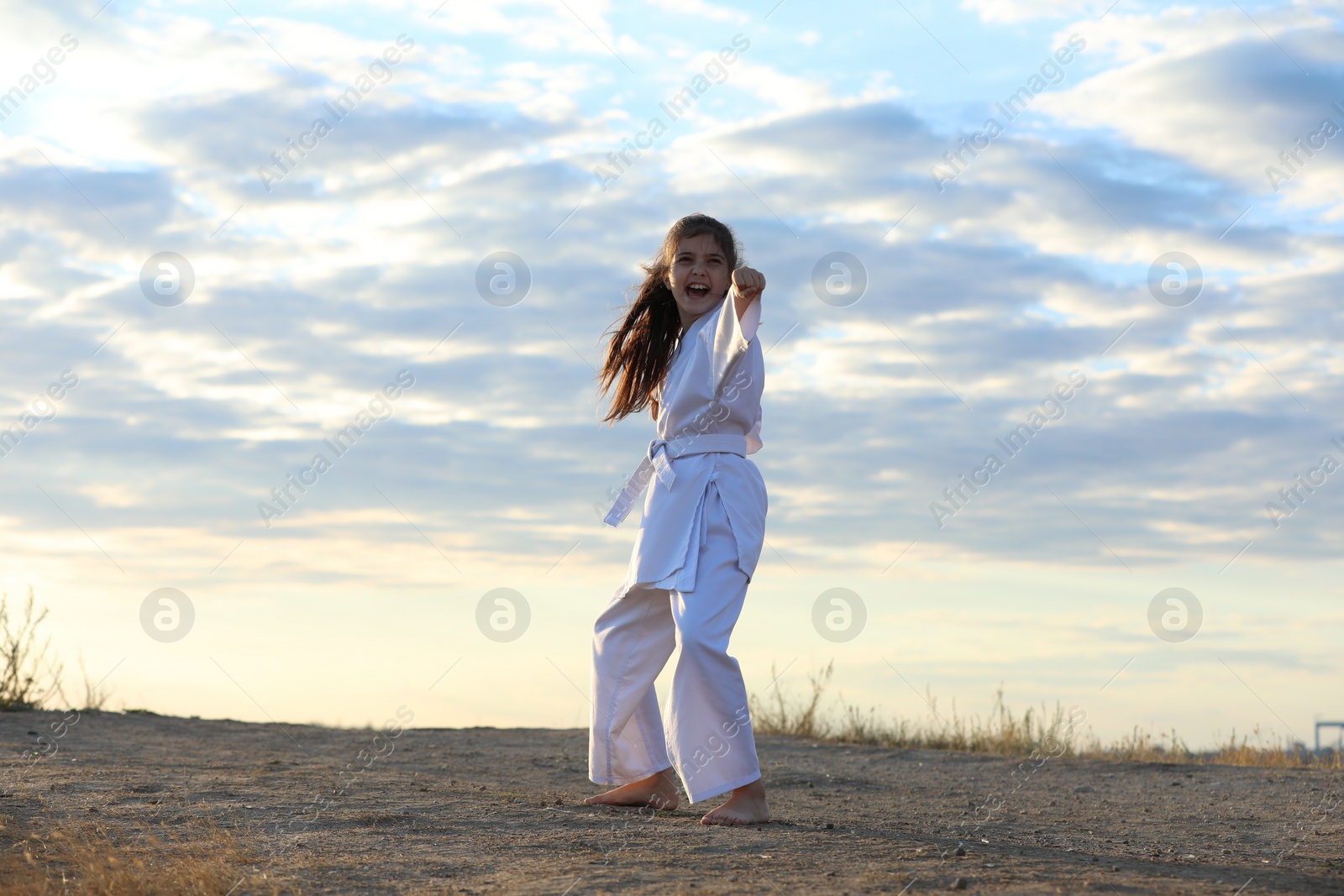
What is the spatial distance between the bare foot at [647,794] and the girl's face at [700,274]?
2067 mm

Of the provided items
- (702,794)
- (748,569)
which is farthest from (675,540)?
(702,794)

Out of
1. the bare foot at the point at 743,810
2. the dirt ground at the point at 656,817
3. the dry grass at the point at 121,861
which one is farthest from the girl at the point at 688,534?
the dry grass at the point at 121,861

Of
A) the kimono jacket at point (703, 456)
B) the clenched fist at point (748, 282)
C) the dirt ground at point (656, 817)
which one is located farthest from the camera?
the kimono jacket at point (703, 456)

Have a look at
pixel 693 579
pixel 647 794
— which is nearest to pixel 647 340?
pixel 693 579

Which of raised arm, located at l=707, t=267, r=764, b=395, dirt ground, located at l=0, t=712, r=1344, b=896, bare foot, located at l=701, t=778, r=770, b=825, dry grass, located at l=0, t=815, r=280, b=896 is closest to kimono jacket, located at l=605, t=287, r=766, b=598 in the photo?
raised arm, located at l=707, t=267, r=764, b=395

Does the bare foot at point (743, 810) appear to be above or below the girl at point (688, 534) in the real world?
below

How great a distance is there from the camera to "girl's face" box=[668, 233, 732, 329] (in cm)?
508

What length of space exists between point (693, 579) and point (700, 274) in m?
1.35

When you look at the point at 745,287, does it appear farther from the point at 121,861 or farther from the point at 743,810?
the point at 121,861

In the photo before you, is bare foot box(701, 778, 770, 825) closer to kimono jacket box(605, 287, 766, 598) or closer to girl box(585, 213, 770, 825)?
girl box(585, 213, 770, 825)

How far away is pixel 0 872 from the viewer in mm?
4102

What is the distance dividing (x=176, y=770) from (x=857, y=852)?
4015 millimetres

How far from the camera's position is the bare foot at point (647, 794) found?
16.9 feet

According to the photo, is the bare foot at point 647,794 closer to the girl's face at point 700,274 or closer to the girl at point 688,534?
the girl at point 688,534
